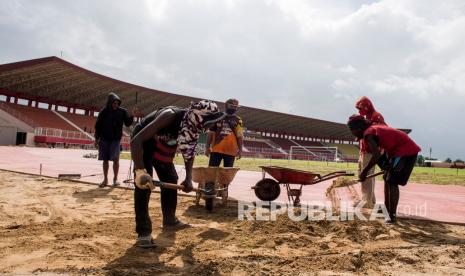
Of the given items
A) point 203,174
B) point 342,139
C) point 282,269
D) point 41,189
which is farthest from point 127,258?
point 342,139

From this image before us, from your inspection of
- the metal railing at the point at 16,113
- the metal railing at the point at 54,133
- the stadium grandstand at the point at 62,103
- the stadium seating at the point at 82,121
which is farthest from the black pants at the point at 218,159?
the stadium seating at the point at 82,121

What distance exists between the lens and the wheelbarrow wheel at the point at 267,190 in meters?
5.84

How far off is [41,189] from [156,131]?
4.29 meters

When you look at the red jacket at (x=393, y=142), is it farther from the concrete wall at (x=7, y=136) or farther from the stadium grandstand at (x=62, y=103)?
the concrete wall at (x=7, y=136)

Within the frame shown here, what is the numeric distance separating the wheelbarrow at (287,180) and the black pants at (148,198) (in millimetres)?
1895

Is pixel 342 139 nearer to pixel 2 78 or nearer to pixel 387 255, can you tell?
pixel 2 78

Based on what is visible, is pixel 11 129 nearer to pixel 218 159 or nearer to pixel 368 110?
pixel 218 159

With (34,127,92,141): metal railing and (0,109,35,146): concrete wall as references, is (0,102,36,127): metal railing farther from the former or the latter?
(34,127,92,141): metal railing

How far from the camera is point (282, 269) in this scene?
3.04 m

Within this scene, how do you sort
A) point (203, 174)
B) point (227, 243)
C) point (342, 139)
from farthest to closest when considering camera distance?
point (342, 139) → point (203, 174) → point (227, 243)

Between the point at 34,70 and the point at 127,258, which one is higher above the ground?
the point at 34,70

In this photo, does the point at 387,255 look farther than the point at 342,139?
No

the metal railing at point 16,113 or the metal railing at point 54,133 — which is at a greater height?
the metal railing at point 16,113

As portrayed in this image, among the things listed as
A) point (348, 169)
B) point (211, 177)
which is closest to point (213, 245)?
point (211, 177)
